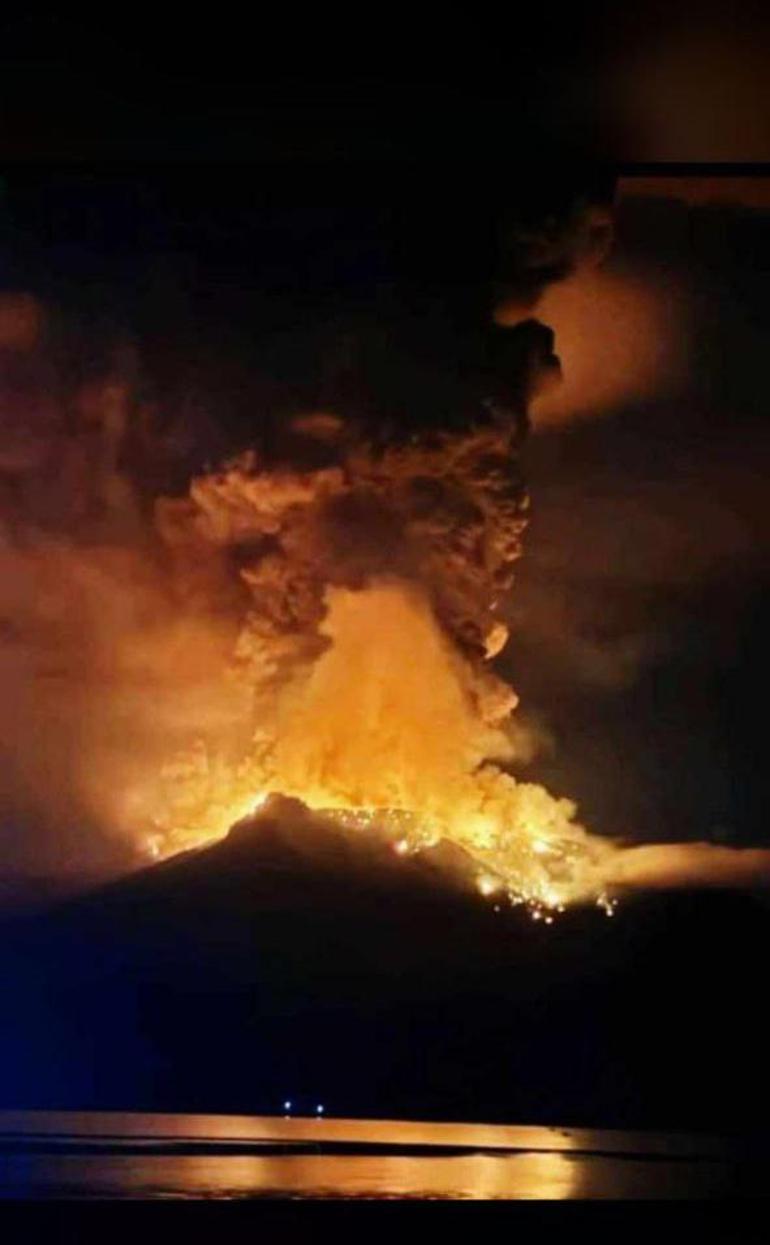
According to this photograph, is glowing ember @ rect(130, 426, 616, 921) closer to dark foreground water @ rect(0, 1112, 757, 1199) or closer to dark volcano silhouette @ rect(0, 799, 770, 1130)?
dark volcano silhouette @ rect(0, 799, 770, 1130)

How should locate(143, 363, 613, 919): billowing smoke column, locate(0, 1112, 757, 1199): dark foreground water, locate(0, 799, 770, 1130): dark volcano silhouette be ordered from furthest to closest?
locate(143, 363, 613, 919): billowing smoke column < locate(0, 799, 770, 1130): dark volcano silhouette < locate(0, 1112, 757, 1199): dark foreground water

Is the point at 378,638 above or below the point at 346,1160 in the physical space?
above

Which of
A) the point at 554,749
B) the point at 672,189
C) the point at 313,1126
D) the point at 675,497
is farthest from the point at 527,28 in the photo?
the point at 313,1126

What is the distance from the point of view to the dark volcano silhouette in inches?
261

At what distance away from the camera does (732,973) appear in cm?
679

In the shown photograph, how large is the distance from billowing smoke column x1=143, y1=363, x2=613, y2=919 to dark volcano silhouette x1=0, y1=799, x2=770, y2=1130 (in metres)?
0.16

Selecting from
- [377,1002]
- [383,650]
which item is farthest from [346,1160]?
[383,650]

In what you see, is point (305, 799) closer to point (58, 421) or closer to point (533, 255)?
point (58, 421)

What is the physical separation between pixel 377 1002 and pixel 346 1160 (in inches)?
29.0

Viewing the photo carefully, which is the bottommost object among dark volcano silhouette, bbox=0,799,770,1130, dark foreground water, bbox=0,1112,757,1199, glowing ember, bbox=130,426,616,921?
dark foreground water, bbox=0,1112,757,1199

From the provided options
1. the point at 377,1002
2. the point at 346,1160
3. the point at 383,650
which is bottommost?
the point at 346,1160

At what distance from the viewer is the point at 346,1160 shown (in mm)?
6934

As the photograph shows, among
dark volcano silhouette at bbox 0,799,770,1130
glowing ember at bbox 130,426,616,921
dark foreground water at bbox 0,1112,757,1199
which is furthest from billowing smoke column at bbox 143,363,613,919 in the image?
dark foreground water at bbox 0,1112,757,1199

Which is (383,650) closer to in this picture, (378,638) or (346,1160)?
(378,638)
